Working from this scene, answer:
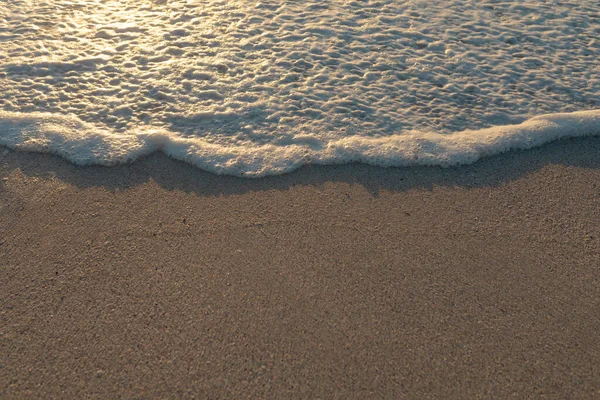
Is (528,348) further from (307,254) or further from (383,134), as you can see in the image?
(383,134)

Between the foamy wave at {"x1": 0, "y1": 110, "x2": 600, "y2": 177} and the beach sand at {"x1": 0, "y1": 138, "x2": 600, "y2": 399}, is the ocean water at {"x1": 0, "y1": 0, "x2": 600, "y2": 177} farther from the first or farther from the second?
the beach sand at {"x1": 0, "y1": 138, "x2": 600, "y2": 399}

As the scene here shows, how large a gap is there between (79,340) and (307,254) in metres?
1.19

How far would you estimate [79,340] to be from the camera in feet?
8.15

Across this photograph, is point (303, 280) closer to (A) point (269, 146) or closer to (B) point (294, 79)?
(A) point (269, 146)

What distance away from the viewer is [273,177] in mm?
3391

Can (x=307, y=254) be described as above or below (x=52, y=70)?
below

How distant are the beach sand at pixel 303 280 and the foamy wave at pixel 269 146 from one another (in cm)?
10

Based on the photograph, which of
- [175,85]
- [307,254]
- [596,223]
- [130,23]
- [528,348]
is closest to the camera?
[528,348]

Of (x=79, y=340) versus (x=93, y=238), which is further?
(x=93, y=238)

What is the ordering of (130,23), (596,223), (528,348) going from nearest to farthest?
(528,348) < (596,223) < (130,23)

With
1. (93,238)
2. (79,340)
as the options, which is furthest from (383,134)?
(79,340)

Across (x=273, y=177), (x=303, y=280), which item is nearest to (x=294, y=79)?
(x=273, y=177)

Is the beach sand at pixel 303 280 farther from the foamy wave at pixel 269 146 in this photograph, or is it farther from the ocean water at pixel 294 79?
the ocean water at pixel 294 79

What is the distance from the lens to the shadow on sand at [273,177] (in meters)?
3.33
